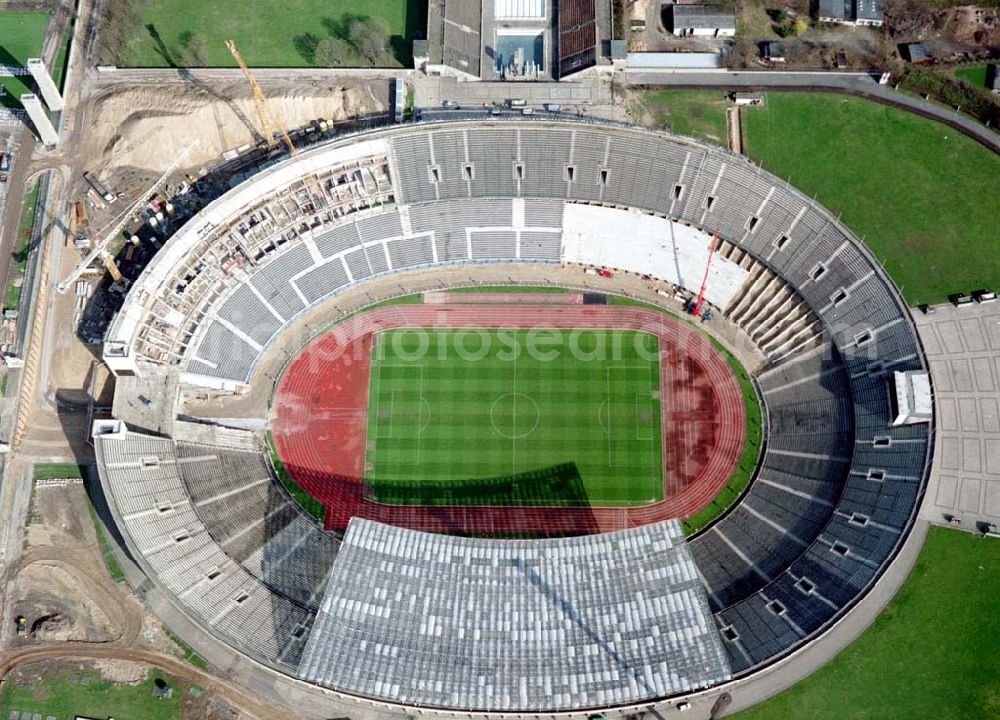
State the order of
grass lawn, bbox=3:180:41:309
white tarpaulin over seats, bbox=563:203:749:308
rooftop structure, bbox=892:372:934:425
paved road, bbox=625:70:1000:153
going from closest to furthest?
1. rooftop structure, bbox=892:372:934:425
2. white tarpaulin over seats, bbox=563:203:749:308
3. grass lawn, bbox=3:180:41:309
4. paved road, bbox=625:70:1000:153

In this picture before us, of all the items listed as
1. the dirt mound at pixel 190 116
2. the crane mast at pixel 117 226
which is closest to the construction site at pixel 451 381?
the dirt mound at pixel 190 116

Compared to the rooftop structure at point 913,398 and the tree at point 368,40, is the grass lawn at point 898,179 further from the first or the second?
the tree at point 368,40

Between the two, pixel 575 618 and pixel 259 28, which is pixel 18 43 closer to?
pixel 259 28

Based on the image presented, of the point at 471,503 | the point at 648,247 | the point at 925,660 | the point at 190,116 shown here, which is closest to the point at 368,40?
the point at 190,116

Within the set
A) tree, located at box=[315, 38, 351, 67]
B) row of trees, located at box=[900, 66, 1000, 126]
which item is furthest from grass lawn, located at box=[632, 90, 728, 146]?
tree, located at box=[315, 38, 351, 67]

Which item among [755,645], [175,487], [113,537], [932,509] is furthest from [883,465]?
[113,537]

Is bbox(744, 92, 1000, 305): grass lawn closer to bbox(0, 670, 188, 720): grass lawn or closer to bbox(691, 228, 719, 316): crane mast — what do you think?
bbox(691, 228, 719, 316): crane mast
